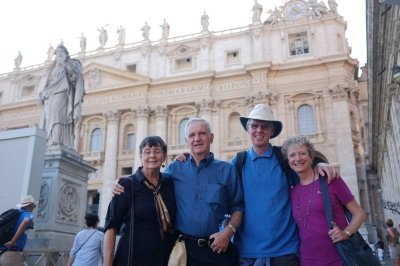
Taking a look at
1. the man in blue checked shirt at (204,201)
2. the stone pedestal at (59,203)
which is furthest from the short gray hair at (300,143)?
the stone pedestal at (59,203)

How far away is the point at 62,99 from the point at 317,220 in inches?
254

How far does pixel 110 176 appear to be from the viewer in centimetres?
2772

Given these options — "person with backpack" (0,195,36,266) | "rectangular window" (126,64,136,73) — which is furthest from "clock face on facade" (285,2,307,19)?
"person with backpack" (0,195,36,266)

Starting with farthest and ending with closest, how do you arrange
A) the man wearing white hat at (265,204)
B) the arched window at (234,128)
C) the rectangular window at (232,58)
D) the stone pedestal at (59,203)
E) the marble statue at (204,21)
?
the marble statue at (204,21) → the rectangular window at (232,58) → the arched window at (234,128) → the stone pedestal at (59,203) → the man wearing white hat at (265,204)

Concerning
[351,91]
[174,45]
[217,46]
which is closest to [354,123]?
[351,91]

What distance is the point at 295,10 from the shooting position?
28.3 metres

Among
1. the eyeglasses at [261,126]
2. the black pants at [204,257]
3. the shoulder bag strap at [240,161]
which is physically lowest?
the black pants at [204,257]

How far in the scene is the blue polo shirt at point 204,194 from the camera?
2.99 m

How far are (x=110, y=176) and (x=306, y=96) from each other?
50.2 feet

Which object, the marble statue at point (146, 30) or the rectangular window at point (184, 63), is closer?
the rectangular window at point (184, 63)

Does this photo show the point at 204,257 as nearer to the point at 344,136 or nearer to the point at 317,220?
the point at 317,220

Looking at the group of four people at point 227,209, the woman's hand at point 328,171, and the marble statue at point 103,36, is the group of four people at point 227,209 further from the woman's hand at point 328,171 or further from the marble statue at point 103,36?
the marble statue at point 103,36

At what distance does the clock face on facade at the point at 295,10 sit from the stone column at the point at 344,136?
6.81 m

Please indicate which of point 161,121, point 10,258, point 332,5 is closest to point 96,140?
point 161,121
